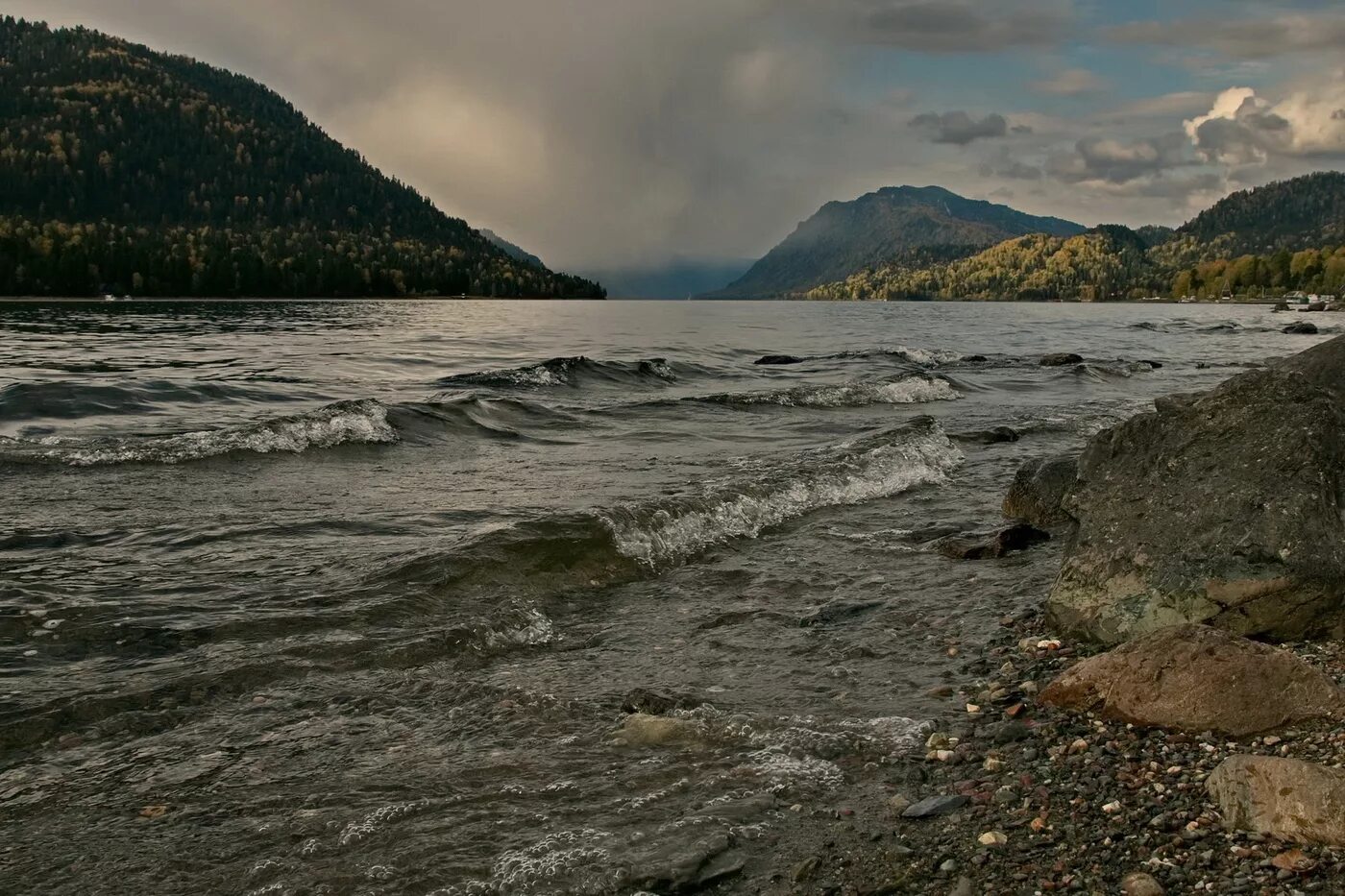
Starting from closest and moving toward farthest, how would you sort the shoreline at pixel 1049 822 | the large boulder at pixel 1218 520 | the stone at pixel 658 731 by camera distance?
the shoreline at pixel 1049 822
the stone at pixel 658 731
the large boulder at pixel 1218 520

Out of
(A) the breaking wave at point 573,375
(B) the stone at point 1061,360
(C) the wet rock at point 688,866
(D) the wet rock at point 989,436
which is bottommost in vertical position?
(C) the wet rock at point 688,866

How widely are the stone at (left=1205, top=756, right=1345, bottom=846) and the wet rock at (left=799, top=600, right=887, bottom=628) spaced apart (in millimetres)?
4979

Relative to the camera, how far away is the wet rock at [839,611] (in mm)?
10297

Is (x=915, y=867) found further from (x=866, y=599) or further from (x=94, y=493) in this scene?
(x=94, y=493)

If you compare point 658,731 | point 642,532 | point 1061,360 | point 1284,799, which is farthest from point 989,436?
point 1061,360

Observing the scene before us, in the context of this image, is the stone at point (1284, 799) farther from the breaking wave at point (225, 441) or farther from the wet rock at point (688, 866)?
the breaking wave at point (225, 441)

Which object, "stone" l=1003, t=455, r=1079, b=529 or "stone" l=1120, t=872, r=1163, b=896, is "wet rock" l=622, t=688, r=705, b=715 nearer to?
"stone" l=1120, t=872, r=1163, b=896

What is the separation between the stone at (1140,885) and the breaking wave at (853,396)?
26.3 metres

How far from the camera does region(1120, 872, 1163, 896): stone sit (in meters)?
4.81

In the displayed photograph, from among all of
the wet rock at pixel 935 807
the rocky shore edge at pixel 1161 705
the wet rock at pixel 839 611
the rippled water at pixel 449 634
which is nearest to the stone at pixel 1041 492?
the rippled water at pixel 449 634

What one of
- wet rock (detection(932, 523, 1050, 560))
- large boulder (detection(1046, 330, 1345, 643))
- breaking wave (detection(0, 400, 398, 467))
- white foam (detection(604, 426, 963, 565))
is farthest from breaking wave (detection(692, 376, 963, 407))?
large boulder (detection(1046, 330, 1345, 643))

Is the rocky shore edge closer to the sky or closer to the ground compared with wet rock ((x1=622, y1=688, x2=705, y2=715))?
closer to the sky

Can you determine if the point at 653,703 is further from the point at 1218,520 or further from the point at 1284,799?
the point at 1218,520

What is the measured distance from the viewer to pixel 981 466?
20.5 metres
